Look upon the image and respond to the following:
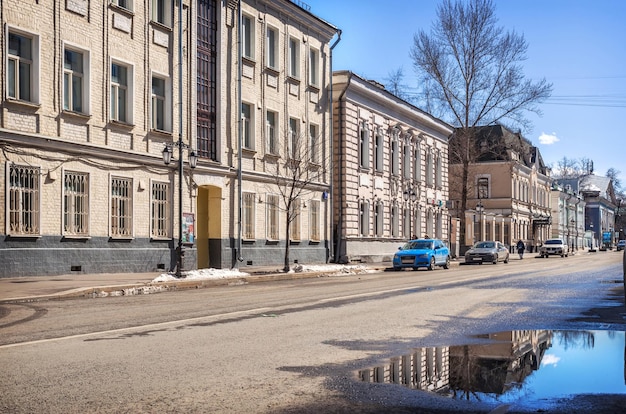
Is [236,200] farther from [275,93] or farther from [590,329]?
[590,329]

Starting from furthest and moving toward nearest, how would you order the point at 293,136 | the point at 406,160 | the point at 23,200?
the point at 406,160 → the point at 293,136 → the point at 23,200

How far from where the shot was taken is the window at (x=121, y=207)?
78.4 feet

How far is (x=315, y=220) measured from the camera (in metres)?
36.8

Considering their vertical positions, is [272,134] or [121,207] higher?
[272,134]

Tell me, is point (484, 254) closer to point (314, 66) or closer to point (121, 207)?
point (314, 66)

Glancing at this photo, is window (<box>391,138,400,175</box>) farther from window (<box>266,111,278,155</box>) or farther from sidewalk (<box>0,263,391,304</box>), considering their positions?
Result: sidewalk (<box>0,263,391,304</box>)

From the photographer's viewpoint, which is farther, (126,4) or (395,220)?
(395,220)

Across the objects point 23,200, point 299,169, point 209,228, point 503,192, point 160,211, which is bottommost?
point 209,228

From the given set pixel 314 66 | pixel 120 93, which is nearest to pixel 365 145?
pixel 314 66

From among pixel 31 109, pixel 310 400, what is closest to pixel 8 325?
pixel 310 400

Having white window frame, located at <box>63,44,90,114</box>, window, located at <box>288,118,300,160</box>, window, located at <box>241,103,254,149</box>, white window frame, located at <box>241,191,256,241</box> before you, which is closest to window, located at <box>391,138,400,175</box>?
window, located at <box>288,118,300,160</box>

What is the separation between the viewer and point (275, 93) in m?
33.0

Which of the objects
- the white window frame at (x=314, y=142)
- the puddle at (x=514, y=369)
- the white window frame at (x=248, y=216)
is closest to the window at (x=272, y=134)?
the white window frame at (x=248, y=216)

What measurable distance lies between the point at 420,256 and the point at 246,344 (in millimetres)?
Result: 26676
